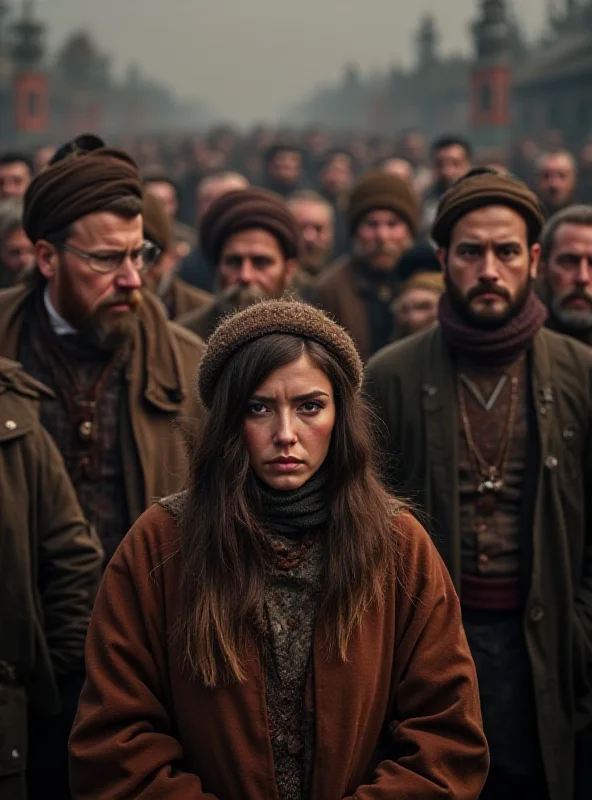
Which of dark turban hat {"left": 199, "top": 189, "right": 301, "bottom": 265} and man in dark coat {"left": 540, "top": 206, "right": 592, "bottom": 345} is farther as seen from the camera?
dark turban hat {"left": 199, "top": 189, "right": 301, "bottom": 265}

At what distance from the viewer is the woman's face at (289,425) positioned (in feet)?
10.3

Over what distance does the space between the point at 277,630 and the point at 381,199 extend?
19.3ft

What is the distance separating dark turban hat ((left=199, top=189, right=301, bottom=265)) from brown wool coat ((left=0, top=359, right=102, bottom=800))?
2624 millimetres

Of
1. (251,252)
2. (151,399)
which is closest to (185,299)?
(251,252)

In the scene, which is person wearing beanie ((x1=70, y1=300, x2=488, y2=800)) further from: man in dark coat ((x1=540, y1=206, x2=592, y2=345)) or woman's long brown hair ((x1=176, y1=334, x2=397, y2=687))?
man in dark coat ((x1=540, y1=206, x2=592, y2=345))

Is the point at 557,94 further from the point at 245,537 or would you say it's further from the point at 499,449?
the point at 245,537

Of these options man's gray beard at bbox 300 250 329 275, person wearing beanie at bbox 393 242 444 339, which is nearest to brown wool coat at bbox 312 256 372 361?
person wearing beanie at bbox 393 242 444 339

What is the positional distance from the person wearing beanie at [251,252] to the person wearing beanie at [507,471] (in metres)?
1.94

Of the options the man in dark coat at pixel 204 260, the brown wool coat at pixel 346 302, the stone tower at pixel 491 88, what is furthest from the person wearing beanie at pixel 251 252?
the stone tower at pixel 491 88

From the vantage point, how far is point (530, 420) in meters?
4.51

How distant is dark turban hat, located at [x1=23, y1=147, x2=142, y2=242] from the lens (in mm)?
4738

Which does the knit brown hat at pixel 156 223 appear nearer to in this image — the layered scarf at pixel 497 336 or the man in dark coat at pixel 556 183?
the layered scarf at pixel 497 336

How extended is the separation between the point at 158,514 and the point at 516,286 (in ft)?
5.80

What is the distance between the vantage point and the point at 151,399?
472 cm
